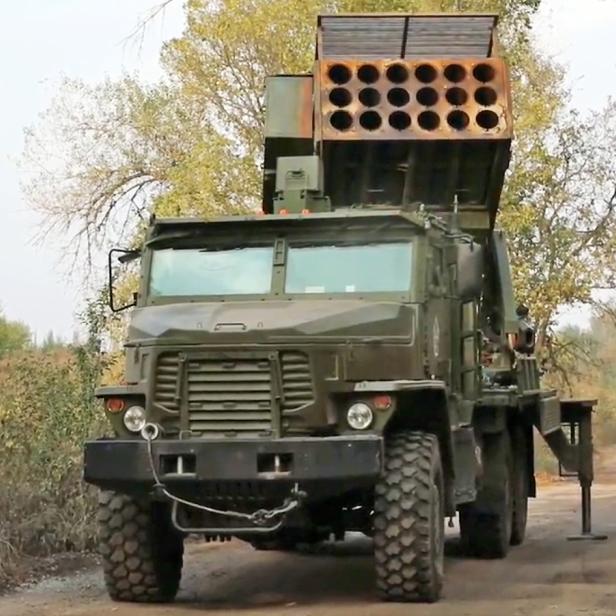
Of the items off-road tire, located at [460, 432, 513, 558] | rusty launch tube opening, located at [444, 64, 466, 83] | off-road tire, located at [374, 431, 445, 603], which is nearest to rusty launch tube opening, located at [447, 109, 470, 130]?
rusty launch tube opening, located at [444, 64, 466, 83]

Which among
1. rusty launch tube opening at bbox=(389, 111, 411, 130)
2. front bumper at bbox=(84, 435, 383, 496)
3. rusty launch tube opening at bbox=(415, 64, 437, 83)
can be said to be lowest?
front bumper at bbox=(84, 435, 383, 496)

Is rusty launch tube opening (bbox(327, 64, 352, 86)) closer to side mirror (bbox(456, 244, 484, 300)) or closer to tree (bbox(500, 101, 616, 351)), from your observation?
side mirror (bbox(456, 244, 484, 300))

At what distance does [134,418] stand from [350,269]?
5.71ft

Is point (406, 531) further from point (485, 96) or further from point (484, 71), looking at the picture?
point (484, 71)

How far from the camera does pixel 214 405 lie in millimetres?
9742

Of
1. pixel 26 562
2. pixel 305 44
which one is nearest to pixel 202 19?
pixel 305 44

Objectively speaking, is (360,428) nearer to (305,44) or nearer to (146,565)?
(146,565)

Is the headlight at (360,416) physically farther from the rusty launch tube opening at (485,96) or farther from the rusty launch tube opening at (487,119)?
the rusty launch tube opening at (485,96)

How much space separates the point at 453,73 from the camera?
Result: 1238cm

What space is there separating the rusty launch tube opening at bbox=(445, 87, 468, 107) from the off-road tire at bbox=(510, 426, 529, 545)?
137 inches

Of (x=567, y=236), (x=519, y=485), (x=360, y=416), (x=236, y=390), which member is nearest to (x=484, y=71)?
(x=360, y=416)

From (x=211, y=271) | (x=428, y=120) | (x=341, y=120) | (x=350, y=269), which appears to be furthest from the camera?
(x=341, y=120)

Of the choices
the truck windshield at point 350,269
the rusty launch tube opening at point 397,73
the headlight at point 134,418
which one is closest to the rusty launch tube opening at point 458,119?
the rusty launch tube opening at point 397,73

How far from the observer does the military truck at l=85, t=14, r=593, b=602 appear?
9555 millimetres
